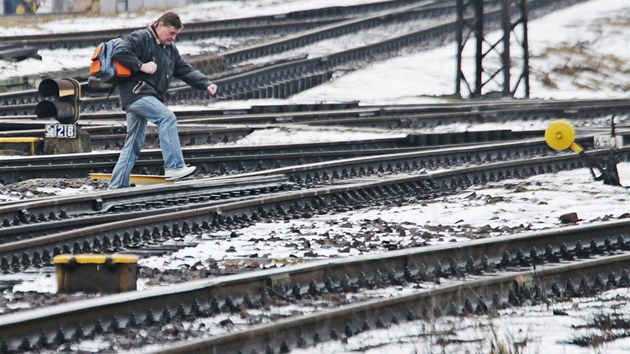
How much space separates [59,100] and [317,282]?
851 centimetres

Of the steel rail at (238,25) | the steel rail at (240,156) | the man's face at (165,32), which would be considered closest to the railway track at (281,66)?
the steel rail at (238,25)

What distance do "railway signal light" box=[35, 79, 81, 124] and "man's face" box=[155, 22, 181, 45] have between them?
435 cm

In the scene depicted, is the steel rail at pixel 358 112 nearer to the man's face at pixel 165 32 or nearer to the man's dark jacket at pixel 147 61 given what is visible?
the man's dark jacket at pixel 147 61

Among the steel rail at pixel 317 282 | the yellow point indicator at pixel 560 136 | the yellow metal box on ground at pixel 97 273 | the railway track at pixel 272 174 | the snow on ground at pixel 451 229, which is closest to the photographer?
the steel rail at pixel 317 282

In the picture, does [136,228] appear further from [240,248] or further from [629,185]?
[629,185]

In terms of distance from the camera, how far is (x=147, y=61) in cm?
1059

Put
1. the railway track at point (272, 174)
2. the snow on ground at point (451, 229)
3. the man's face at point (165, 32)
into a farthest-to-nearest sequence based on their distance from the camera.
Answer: the man's face at point (165, 32) → the railway track at point (272, 174) → the snow on ground at point (451, 229)

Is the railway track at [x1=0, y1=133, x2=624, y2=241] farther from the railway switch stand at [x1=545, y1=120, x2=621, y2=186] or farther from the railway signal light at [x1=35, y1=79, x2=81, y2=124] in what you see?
the railway signal light at [x1=35, y1=79, x2=81, y2=124]

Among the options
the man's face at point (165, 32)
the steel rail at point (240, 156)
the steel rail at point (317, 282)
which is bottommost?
the steel rail at point (240, 156)

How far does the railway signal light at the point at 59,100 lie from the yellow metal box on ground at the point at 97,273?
7942 mm

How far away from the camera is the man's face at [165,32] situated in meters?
10.4

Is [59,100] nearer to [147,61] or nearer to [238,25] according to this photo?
[147,61]

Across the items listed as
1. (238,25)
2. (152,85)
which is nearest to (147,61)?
(152,85)

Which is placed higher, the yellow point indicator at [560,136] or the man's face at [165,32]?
the man's face at [165,32]
